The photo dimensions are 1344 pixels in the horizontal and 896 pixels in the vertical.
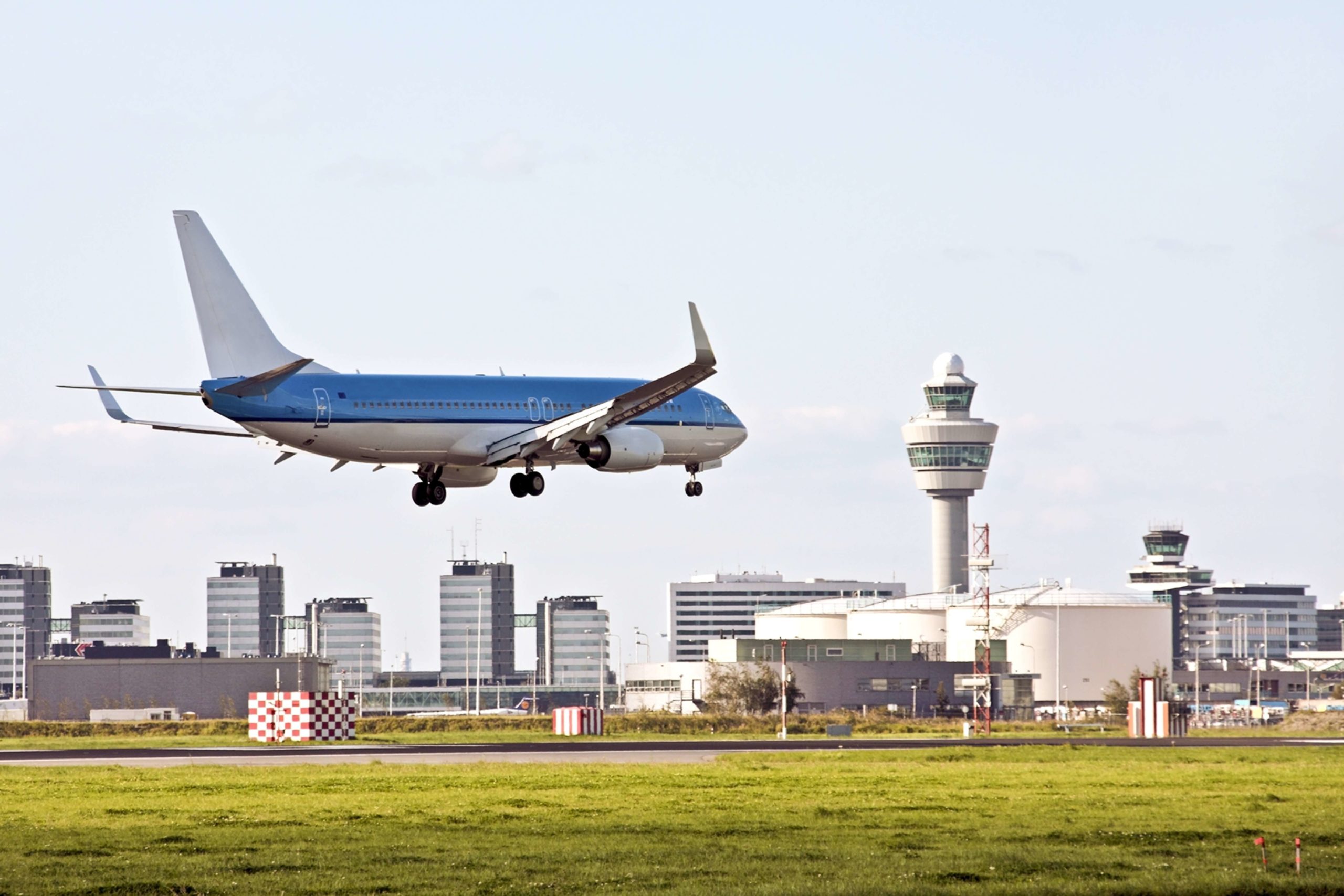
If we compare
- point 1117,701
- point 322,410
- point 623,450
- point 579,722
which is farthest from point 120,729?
point 1117,701

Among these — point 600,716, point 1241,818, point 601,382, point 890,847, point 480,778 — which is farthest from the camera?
point 600,716

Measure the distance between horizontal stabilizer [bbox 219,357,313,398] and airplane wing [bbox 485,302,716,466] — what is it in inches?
320

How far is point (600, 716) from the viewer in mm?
84812

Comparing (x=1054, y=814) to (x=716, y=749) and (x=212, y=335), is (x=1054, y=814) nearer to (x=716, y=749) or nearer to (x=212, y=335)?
(x=716, y=749)

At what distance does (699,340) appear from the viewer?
202 ft

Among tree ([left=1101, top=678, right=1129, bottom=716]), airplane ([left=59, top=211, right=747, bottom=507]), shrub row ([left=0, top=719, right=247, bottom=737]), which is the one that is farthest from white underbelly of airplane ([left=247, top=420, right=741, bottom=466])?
tree ([left=1101, top=678, right=1129, bottom=716])

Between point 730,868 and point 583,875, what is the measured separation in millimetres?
2265

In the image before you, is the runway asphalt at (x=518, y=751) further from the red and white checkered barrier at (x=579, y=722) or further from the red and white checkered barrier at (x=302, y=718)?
the red and white checkered barrier at (x=579, y=722)

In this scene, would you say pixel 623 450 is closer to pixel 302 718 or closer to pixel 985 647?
pixel 302 718

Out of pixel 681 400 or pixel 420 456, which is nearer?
pixel 420 456

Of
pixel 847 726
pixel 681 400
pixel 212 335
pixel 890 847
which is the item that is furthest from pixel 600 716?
pixel 890 847

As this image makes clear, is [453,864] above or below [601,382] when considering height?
below

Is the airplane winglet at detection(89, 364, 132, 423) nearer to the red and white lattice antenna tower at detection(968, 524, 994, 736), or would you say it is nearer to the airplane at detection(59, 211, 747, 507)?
the airplane at detection(59, 211, 747, 507)

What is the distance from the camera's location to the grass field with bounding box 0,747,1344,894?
86.7ft
